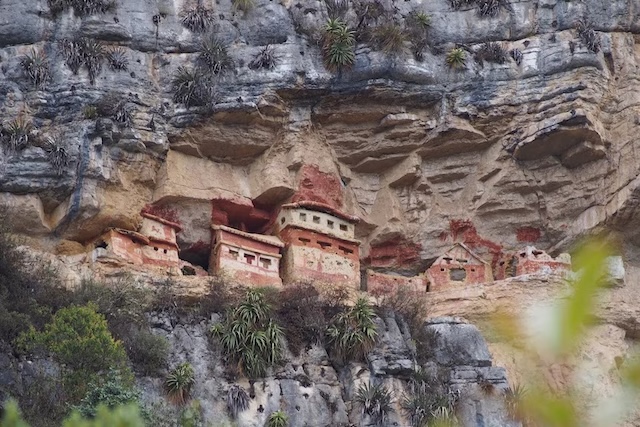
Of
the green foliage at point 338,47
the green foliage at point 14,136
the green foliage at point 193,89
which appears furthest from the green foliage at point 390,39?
the green foliage at point 14,136

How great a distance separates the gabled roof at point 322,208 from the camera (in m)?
32.9

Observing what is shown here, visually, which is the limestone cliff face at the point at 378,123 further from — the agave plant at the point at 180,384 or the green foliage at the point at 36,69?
the agave plant at the point at 180,384

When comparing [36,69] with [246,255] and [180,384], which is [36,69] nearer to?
[246,255]

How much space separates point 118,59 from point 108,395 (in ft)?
49.8

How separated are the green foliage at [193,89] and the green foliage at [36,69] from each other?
4078mm

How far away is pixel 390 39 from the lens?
3375 centimetres

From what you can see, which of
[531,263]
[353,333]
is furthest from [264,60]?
[531,263]

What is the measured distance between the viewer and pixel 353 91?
108 feet

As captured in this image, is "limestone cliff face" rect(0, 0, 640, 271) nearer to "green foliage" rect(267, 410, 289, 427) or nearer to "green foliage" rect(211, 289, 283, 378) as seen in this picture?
"green foliage" rect(211, 289, 283, 378)

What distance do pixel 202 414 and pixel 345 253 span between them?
1058cm

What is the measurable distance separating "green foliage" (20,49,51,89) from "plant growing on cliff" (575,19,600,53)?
59.2 ft

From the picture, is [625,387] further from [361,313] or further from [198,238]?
[198,238]

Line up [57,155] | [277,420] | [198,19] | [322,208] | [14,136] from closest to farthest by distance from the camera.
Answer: [277,420]
[57,155]
[14,136]
[322,208]
[198,19]

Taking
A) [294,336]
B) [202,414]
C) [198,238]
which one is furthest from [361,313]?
[198,238]
